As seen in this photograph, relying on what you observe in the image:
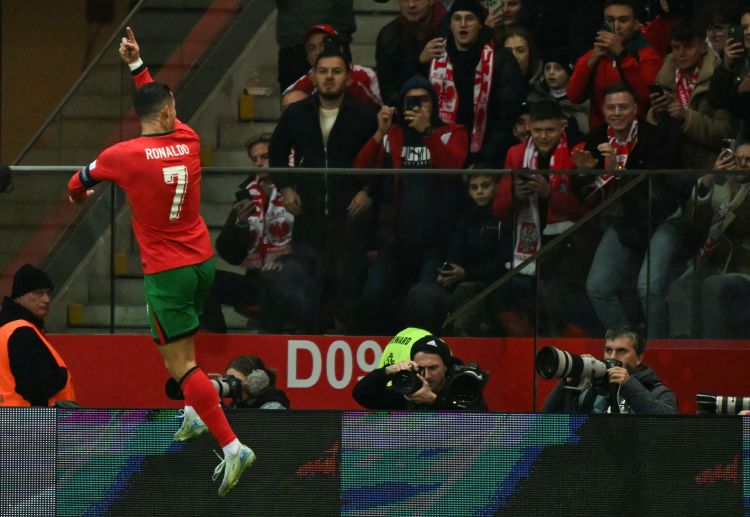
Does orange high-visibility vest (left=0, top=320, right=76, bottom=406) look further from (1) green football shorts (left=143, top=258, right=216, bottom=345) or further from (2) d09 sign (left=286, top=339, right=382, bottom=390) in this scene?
(1) green football shorts (left=143, top=258, right=216, bottom=345)

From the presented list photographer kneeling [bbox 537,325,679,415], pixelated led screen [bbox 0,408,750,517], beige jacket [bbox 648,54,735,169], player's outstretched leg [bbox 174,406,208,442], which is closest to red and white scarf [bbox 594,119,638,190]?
beige jacket [bbox 648,54,735,169]

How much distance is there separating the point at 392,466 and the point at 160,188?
1821mm

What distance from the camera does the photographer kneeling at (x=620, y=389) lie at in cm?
896

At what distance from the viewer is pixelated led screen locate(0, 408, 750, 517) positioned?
805 cm

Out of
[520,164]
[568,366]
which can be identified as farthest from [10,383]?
[520,164]

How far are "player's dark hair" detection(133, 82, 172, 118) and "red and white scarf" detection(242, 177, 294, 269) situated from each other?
93.6 inches

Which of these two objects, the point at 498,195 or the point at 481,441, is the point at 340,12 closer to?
the point at 498,195

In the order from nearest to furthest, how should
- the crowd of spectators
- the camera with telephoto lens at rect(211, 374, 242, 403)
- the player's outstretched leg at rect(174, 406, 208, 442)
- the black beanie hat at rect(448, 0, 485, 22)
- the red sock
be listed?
1. the red sock
2. the player's outstretched leg at rect(174, 406, 208, 442)
3. the camera with telephoto lens at rect(211, 374, 242, 403)
4. the crowd of spectators
5. the black beanie hat at rect(448, 0, 485, 22)

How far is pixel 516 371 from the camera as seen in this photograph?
419 inches

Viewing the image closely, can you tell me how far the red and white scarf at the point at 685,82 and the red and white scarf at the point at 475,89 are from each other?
55.0 inches

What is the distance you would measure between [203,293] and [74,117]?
4.62m

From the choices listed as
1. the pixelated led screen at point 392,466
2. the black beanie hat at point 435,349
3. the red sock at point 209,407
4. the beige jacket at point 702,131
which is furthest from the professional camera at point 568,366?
the beige jacket at point 702,131

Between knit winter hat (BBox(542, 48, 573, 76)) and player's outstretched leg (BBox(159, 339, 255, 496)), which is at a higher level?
knit winter hat (BBox(542, 48, 573, 76))

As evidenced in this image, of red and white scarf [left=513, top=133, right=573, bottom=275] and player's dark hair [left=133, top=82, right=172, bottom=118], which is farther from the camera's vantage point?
red and white scarf [left=513, top=133, right=573, bottom=275]
